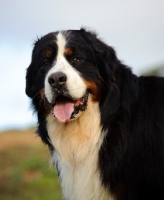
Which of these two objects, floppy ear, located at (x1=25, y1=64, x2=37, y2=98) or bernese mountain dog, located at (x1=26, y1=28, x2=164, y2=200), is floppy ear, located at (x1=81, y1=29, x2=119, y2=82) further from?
floppy ear, located at (x1=25, y1=64, x2=37, y2=98)

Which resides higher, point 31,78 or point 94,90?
point 31,78

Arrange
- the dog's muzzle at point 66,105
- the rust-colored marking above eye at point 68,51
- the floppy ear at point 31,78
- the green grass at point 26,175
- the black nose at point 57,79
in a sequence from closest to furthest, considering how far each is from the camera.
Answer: the black nose at point 57,79
the dog's muzzle at point 66,105
the rust-colored marking above eye at point 68,51
the floppy ear at point 31,78
the green grass at point 26,175

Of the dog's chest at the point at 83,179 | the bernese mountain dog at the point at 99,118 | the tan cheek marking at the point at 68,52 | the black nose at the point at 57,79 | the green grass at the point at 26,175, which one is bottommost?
the green grass at the point at 26,175

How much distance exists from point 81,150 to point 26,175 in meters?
9.24

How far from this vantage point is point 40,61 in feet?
21.7

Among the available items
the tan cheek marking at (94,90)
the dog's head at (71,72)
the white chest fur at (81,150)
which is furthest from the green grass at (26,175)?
the tan cheek marking at (94,90)

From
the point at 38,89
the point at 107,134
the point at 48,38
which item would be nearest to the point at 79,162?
the point at 107,134

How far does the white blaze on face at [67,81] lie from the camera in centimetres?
620

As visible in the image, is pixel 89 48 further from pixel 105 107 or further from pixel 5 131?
pixel 5 131

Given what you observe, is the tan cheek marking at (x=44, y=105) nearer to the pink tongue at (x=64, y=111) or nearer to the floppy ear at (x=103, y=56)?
the pink tongue at (x=64, y=111)

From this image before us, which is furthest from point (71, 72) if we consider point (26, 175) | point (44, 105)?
point (26, 175)

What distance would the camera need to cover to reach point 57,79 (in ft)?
20.2

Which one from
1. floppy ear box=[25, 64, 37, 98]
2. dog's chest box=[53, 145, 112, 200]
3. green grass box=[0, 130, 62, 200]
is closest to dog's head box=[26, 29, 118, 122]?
floppy ear box=[25, 64, 37, 98]

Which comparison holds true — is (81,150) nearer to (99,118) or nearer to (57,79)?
(99,118)
